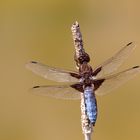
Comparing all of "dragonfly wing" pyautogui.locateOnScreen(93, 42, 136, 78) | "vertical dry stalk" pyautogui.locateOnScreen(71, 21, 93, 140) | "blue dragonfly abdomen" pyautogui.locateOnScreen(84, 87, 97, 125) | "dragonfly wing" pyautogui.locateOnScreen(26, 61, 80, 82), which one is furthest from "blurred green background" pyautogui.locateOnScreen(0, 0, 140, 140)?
"vertical dry stalk" pyautogui.locateOnScreen(71, 21, 93, 140)

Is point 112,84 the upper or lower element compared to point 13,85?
lower

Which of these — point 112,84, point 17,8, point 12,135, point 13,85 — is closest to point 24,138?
point 12,135

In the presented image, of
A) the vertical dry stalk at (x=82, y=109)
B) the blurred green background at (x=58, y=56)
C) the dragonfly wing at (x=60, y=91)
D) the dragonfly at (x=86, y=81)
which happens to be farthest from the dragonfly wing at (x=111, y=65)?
the blurred green background at (x=58, y=56)

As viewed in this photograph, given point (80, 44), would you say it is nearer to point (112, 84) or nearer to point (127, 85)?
point (112, 84)

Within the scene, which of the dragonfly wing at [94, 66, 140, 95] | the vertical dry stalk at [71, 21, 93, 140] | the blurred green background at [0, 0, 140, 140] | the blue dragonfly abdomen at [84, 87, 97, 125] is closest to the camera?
the vertical dry stalk at [71, 21, 93, 140]

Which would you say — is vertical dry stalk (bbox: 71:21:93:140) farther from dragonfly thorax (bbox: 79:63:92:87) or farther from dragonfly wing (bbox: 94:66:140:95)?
dragonfly wing (bbox: 94:66:140:95)

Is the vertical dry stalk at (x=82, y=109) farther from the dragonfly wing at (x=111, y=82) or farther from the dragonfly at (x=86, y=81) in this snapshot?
the dragonfly wing at (x=111, y=82)
